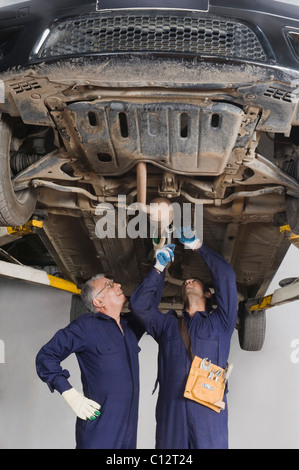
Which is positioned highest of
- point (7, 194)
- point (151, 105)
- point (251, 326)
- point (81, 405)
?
point (151, 105)

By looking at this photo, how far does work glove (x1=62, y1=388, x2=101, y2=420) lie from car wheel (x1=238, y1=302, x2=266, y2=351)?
170 centimetres

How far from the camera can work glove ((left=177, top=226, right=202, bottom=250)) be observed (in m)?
3.19

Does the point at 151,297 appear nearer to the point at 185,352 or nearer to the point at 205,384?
the point at 185,352

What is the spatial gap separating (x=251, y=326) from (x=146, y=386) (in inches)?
53.4

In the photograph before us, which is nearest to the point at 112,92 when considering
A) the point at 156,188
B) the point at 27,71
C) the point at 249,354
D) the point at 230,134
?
the point at 27,71

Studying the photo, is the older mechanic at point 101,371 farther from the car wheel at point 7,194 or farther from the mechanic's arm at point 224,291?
the car wheel at point 7,194

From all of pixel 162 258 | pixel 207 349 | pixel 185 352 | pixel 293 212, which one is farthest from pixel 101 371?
pixel 293 212

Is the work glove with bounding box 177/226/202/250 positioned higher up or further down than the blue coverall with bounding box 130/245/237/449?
higher up

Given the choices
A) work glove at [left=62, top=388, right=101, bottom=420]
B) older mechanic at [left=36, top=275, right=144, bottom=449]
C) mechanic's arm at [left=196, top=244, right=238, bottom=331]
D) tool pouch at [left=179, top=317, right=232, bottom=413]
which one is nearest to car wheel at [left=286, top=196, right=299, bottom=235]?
mechanic's arm at [left=196, top=244, right=238, bottom=331]

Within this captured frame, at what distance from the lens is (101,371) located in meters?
3.04

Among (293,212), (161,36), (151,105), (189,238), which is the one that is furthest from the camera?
(189,238)

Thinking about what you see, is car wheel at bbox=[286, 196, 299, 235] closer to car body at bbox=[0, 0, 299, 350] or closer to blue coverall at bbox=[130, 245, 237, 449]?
car body at bbox=[0, 0, 299, 350]

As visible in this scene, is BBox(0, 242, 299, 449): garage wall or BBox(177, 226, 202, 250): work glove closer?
BBox(177, 226, 202, 250): work glove

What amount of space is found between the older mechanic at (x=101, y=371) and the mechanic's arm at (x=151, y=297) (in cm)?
15
